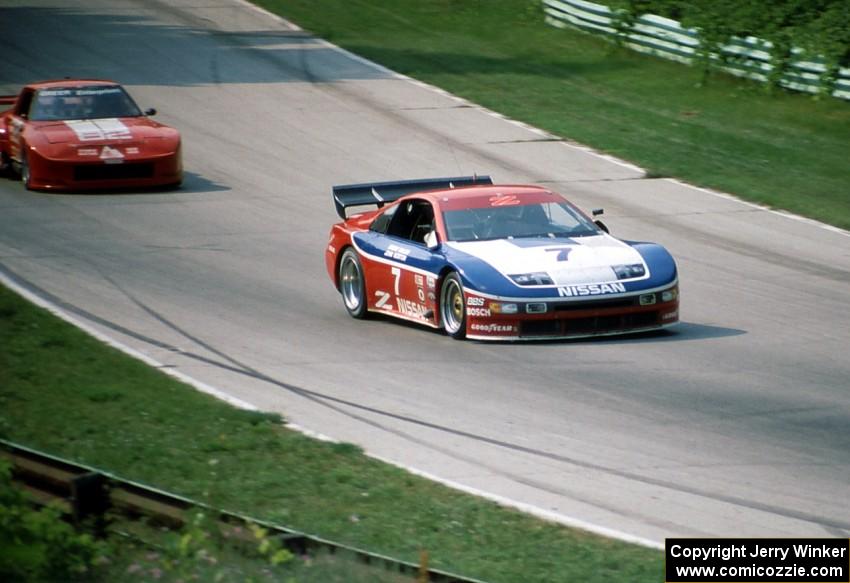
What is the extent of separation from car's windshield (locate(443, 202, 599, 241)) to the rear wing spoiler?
1.40 meters

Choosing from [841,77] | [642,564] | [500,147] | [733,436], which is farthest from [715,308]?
[841,77]

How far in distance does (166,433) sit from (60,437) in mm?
679

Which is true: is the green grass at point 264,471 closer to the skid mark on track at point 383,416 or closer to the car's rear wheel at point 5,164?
the skid mark on track at point 383,416

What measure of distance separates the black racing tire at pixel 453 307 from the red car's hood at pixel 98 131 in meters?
8.57

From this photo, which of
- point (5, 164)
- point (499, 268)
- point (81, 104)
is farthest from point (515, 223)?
point (5, 164)

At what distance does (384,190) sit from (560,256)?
9.58ft

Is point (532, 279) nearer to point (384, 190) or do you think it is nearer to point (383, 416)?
point (383, 416)

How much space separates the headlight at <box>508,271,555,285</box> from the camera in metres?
12.2

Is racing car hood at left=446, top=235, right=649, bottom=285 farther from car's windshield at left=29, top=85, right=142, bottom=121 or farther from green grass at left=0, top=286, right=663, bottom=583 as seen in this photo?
car's windshield at left=29, top=85, right=142, bottom=121

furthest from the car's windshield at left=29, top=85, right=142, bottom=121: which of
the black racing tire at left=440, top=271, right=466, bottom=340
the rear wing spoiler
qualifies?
the black racing tire at left=440, top=271, right=466, bottom=340

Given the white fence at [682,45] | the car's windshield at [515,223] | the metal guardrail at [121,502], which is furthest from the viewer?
the white fence at [682,45]

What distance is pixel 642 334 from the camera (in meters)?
12.8

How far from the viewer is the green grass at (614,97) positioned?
70.7 ft

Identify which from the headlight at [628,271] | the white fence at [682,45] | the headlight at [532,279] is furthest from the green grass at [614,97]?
the headlight at [532,279]
